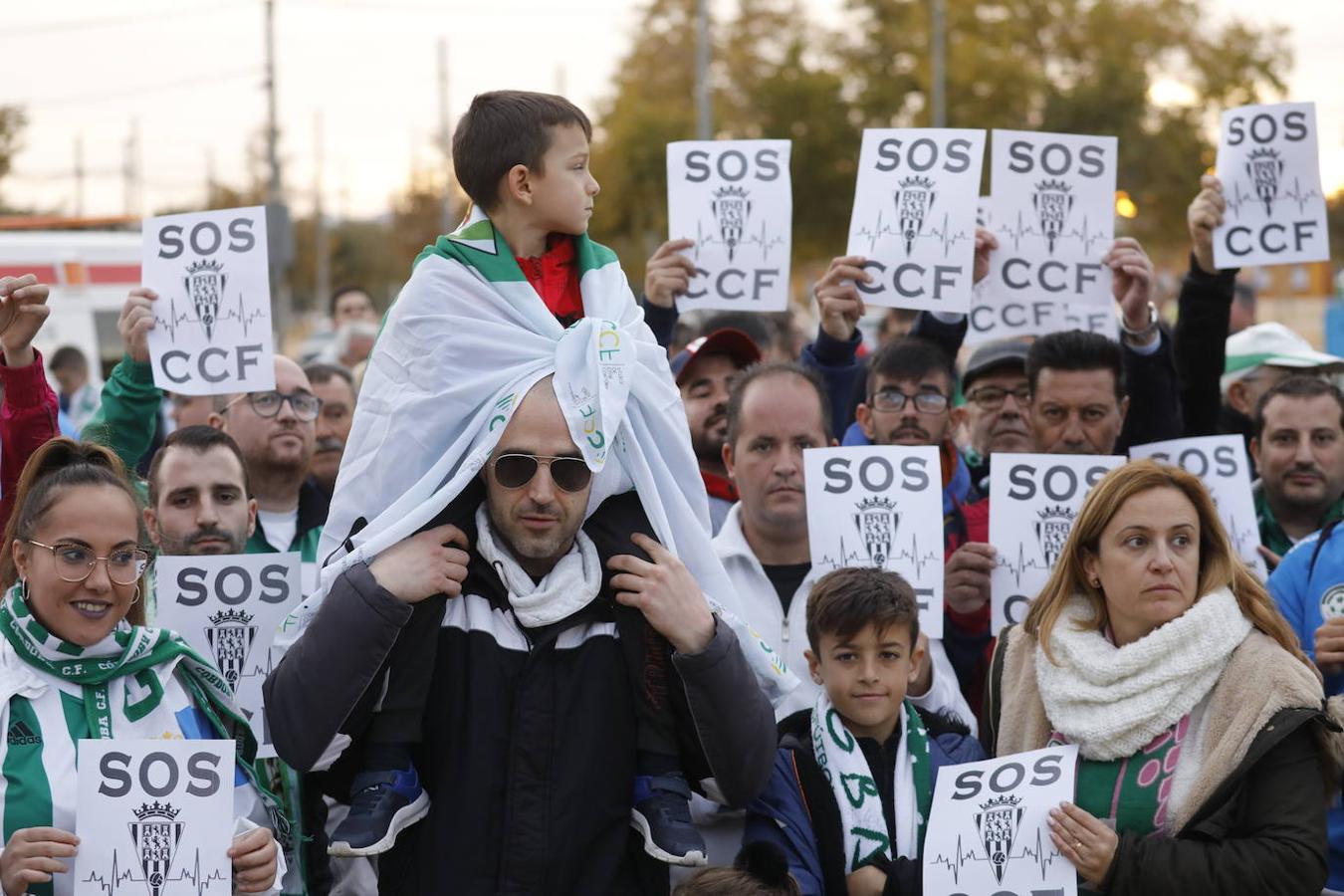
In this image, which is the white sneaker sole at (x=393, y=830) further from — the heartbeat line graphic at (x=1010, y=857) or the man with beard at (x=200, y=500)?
the man with beard at (x=200, y=500)

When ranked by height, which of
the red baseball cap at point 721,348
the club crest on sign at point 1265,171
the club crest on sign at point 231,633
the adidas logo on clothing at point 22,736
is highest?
the club crest on sign at point 1265,171

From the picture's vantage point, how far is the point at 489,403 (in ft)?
12.2

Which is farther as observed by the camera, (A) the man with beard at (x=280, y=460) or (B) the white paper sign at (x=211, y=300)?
(A) the man with beard at (x=280, y=460)

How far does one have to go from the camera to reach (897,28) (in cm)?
3297

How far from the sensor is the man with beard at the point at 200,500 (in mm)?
5633

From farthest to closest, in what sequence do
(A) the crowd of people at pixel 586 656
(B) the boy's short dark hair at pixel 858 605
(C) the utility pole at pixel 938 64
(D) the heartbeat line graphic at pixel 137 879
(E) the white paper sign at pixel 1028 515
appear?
(C) the utility pole at pixel 938 64 < (E) the white paper sign at pixel 1028 515 < (B) the boy's short dark hair at pixel 858 605 < (D) the heartbeat line graphic at pixel 137 879 < (A) the crowd of people at pixel 586 656

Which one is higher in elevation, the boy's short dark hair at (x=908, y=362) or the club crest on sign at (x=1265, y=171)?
the club crest on sign at (x=1265, y=171)

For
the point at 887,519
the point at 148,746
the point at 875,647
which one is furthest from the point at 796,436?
the point at 148,746

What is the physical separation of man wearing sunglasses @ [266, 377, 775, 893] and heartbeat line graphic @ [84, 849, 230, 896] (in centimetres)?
45

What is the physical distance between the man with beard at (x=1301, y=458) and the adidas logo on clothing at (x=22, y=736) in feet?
13.7

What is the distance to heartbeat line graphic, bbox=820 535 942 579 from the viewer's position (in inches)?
209

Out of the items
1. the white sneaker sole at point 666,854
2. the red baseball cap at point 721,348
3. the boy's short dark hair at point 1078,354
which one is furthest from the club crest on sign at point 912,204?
the white sneaker sole at point 666,854

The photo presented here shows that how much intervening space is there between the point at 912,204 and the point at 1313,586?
83.1 inches

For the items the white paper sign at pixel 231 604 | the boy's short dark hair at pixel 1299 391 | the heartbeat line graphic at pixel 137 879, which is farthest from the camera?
the boy's short dark hair at pixel 1299 391
